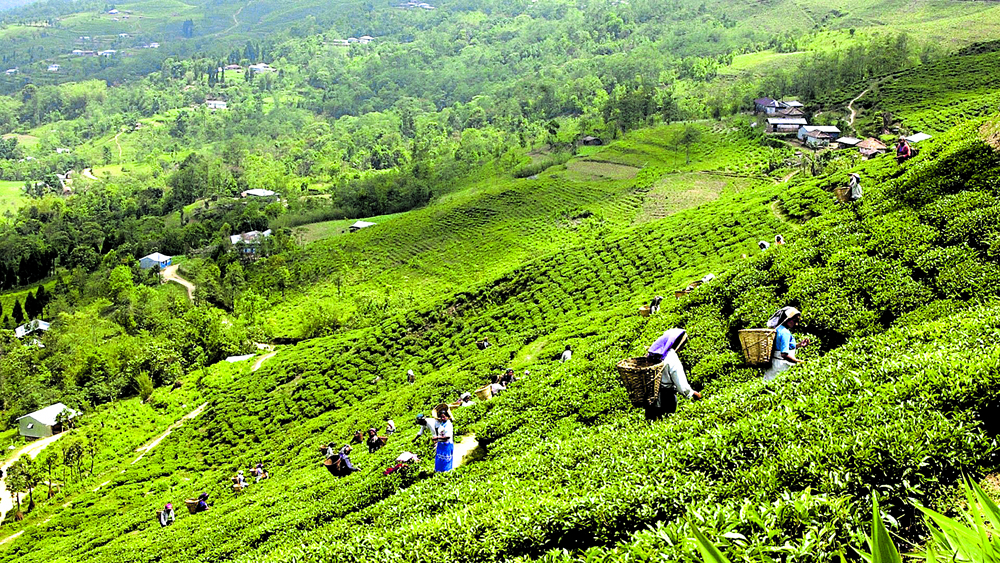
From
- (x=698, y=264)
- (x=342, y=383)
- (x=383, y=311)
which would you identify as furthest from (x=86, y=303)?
(x=698, y=264)

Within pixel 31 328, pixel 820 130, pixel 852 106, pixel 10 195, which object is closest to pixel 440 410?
pixel 820 130

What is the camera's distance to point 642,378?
914 centimetres

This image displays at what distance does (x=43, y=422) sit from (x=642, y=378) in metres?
50.4

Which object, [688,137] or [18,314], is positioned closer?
[18,314]

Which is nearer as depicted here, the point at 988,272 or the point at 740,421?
the point at 740,421

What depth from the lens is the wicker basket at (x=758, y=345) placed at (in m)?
9.95

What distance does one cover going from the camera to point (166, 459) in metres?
32.0

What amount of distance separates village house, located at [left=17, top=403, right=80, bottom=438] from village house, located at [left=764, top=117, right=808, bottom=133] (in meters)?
74.3

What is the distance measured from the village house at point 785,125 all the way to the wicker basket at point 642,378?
71364 mm

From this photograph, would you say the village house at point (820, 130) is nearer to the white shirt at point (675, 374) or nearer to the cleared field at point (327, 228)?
the cleared field at point (327, 228)

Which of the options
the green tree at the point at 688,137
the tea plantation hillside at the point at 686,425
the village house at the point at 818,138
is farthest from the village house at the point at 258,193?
the tea plantation hillside at the point at 686,425

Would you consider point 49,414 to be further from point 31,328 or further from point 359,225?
point 359,225

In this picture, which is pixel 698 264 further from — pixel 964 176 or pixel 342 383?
pixel 342 383

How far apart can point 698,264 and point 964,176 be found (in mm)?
11427
